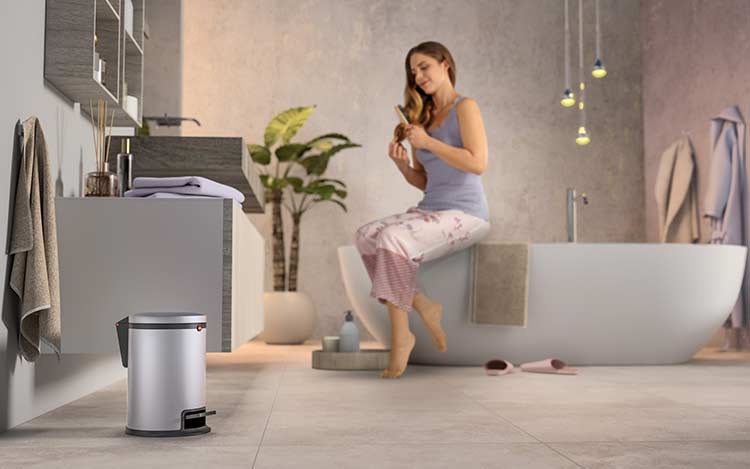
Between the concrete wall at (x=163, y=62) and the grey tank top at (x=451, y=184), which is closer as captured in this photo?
the grey tank top at (x=451, y=184)

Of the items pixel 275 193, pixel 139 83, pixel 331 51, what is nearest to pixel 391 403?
pixel 139 83

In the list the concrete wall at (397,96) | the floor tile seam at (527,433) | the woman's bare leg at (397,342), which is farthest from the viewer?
the concrete wall at (397,96)

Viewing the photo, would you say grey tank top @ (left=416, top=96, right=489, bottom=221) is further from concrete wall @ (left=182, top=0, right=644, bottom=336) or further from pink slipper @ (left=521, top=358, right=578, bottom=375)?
concrete wall @ (left=182, top=0, right=644, bottom=336)

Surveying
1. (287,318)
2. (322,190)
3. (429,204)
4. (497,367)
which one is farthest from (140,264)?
(322,190)

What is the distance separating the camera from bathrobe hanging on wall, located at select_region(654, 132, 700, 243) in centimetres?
509

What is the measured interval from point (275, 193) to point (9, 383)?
137 inches

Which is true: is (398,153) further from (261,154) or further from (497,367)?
(261,154)

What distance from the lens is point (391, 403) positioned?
229 centimetres

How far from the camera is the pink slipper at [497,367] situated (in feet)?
10.5

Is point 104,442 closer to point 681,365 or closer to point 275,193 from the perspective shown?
point 681,365

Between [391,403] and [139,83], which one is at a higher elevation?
[139,83]

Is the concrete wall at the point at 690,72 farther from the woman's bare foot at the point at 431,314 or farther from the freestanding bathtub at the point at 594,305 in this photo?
the woman's bare foot at the point at 431,314

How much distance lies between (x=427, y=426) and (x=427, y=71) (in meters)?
1.86

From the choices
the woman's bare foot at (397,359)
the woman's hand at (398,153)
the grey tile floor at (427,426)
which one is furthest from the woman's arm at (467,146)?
the grey tile floor at (427,426)
